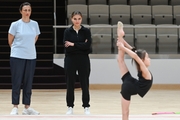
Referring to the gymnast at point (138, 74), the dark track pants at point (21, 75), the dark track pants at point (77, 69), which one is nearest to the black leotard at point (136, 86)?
the gymnast at point (138, 74)

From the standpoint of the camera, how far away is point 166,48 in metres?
9.15

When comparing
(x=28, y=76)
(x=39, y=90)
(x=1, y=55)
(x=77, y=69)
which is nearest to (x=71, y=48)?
(x=77, y=69)

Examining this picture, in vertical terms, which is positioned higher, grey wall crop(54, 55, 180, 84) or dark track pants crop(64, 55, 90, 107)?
dark track pants crop(64, 55, 90, 107)

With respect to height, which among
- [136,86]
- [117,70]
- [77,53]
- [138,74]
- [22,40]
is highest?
[22,40]

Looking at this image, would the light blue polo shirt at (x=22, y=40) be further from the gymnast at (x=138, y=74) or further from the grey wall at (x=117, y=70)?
the grey wall at (x=117, y=70)

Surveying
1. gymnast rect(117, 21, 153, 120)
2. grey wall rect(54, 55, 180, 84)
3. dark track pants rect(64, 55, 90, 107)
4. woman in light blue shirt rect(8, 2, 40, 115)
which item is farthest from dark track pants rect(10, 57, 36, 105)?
grey wall rect(54, 55, 180, 84)

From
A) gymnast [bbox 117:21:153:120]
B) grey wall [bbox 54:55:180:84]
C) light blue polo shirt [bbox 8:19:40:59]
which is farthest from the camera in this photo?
grey wall [bbox 54:55:180:84]

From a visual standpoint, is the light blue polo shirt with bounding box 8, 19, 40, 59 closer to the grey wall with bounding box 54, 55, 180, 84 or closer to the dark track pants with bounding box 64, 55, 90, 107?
the dark track pants with bounding box 64, 55, 90, 107

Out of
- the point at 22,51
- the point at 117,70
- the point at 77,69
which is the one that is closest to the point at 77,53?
the point at 77,69

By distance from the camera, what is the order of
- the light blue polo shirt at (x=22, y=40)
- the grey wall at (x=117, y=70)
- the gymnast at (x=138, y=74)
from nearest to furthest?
the gymnast at (x=138, y=74), the light blue polo shirt at (x=22, y=40), the grey wall at (x=117, y=70)

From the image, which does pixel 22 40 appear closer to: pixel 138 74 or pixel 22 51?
pixel 22 51

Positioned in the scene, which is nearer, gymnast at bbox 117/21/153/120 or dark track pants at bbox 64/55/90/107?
gymnast at bbox 117/21/153/120

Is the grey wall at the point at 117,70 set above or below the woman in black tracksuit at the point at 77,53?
below

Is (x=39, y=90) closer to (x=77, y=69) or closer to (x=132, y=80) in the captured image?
(x=77, y=69)
